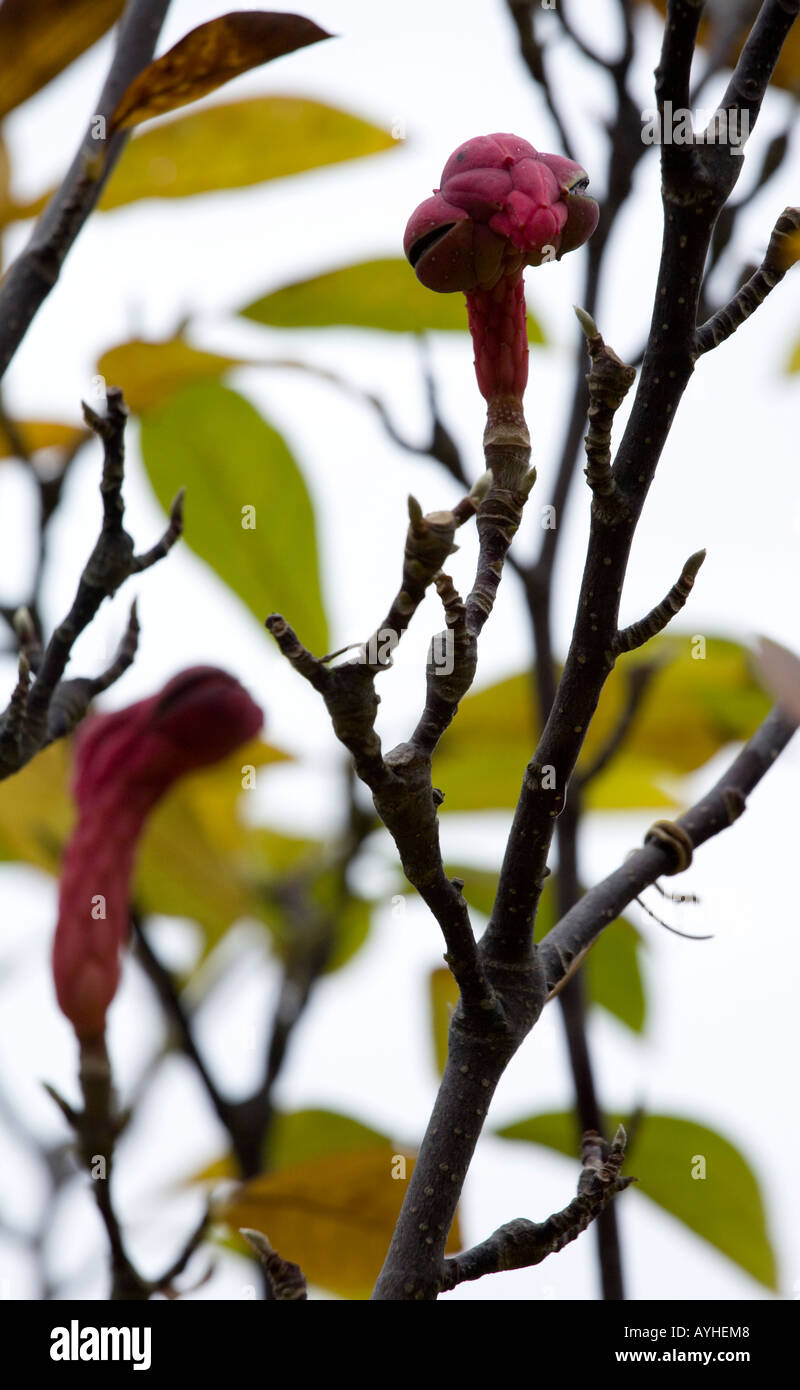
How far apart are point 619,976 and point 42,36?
98 centimetres

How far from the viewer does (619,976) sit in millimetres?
1359

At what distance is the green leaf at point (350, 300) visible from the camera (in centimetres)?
121

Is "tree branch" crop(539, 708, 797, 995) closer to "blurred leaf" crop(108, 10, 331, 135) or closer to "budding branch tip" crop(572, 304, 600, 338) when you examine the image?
"budding branch tip" crop(572, 304, 600, 338)

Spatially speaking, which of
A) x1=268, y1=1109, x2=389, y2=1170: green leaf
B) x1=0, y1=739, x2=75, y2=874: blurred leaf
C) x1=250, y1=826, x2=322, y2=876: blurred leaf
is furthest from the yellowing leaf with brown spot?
x1=250, y1=826, x2=322, y2=876: blurred leaf

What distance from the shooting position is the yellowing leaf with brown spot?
3.03 ft

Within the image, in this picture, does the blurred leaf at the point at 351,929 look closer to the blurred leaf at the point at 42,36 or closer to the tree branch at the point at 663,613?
the blurred leaf at the point at 42,36

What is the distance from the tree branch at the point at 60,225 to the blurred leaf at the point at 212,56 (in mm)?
43

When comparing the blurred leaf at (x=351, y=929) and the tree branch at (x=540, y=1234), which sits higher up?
the blurred leaf at (x=351, y=929)

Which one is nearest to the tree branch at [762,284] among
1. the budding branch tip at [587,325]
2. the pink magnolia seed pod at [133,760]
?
the budding branch tip at [587,325]

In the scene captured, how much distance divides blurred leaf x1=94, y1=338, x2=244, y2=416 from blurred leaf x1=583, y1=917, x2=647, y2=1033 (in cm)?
66

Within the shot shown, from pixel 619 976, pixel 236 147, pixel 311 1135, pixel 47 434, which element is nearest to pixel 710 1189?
pixel 619 976
